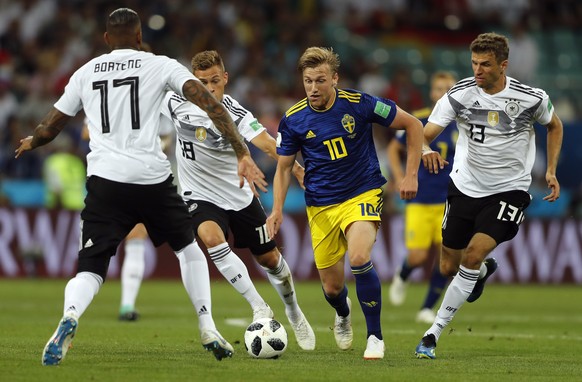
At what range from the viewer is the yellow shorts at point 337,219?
9.72m

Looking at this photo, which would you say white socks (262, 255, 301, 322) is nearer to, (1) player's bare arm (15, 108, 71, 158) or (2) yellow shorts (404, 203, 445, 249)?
(1) player's bare arm (15, 108, 71, 158)

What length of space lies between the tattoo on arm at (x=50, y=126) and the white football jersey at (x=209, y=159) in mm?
2315

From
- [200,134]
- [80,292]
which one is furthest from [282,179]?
[80,292]

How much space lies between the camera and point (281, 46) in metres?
25.0

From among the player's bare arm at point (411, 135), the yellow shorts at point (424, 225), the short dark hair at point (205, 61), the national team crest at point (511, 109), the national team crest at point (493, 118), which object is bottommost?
the yellow shorts at point (424, 225)

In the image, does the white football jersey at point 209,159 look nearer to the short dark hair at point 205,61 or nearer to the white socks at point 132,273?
the short dark hair at point 205,61

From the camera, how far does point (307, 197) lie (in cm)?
1013

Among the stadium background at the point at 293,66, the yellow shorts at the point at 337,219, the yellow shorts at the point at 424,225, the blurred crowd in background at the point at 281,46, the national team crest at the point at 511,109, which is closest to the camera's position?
the yellow shorts at the point at 337,219

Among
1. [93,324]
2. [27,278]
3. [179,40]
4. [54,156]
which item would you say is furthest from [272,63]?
[93,324]

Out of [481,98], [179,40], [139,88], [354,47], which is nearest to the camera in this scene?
[139,88]

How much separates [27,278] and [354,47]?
9.70m

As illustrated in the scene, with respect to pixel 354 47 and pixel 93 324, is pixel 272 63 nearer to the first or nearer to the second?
pixel 354 47

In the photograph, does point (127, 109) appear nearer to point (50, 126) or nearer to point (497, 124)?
point (50, 126)

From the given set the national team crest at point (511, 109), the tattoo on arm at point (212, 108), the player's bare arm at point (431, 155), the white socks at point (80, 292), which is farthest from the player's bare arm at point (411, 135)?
the white socks at point (80, 292)
